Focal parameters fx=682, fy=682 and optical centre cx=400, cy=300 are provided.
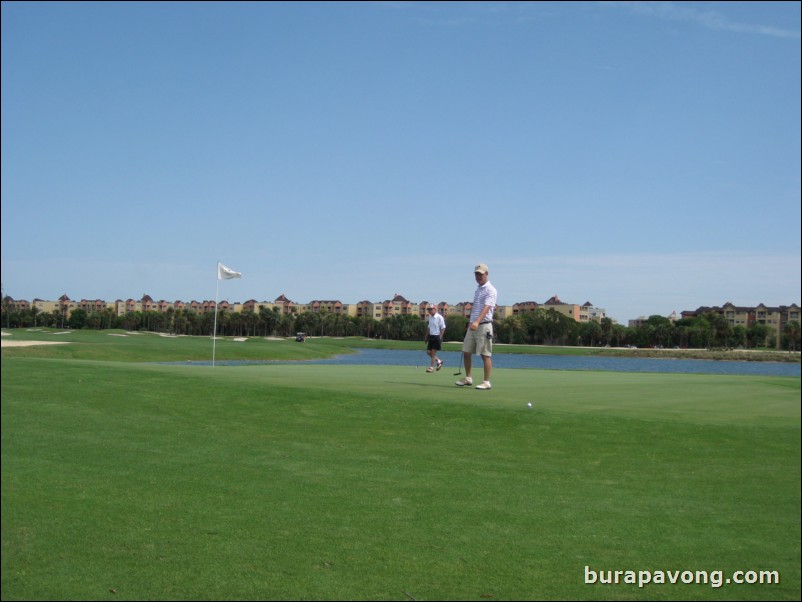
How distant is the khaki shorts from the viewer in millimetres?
12703

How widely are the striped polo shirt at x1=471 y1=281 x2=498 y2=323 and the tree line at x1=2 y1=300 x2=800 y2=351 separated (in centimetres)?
3060

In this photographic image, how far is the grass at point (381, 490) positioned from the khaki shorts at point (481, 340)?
868mm

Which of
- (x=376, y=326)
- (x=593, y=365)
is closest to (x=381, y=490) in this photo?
(x=593, y=365)

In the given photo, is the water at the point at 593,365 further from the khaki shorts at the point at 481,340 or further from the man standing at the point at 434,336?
the khaki shorts at the point at 481,340

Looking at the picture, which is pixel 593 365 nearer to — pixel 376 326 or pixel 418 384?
pixel 418 384

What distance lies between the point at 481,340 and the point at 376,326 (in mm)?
117790

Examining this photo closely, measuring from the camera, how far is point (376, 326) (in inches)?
5133

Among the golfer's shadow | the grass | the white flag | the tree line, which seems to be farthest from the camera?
the tree line

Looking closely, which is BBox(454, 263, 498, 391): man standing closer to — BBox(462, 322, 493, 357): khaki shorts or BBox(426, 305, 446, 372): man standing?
BBox(462, 322, 493, 357): khaki shorts

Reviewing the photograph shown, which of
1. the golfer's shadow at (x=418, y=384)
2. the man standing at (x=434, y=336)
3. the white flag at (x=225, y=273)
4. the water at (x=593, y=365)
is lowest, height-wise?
the water at (x=593, y=365)

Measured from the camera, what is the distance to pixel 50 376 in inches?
477

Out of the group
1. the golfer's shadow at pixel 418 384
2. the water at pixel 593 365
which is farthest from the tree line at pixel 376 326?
the golfer's shadow at pixel 418 384

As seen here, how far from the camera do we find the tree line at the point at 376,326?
69.8 m

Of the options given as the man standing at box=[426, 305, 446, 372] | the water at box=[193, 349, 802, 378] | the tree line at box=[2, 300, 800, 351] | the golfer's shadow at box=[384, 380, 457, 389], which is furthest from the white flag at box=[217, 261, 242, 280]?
the tree line at box=[2, 300, 800, 351]
